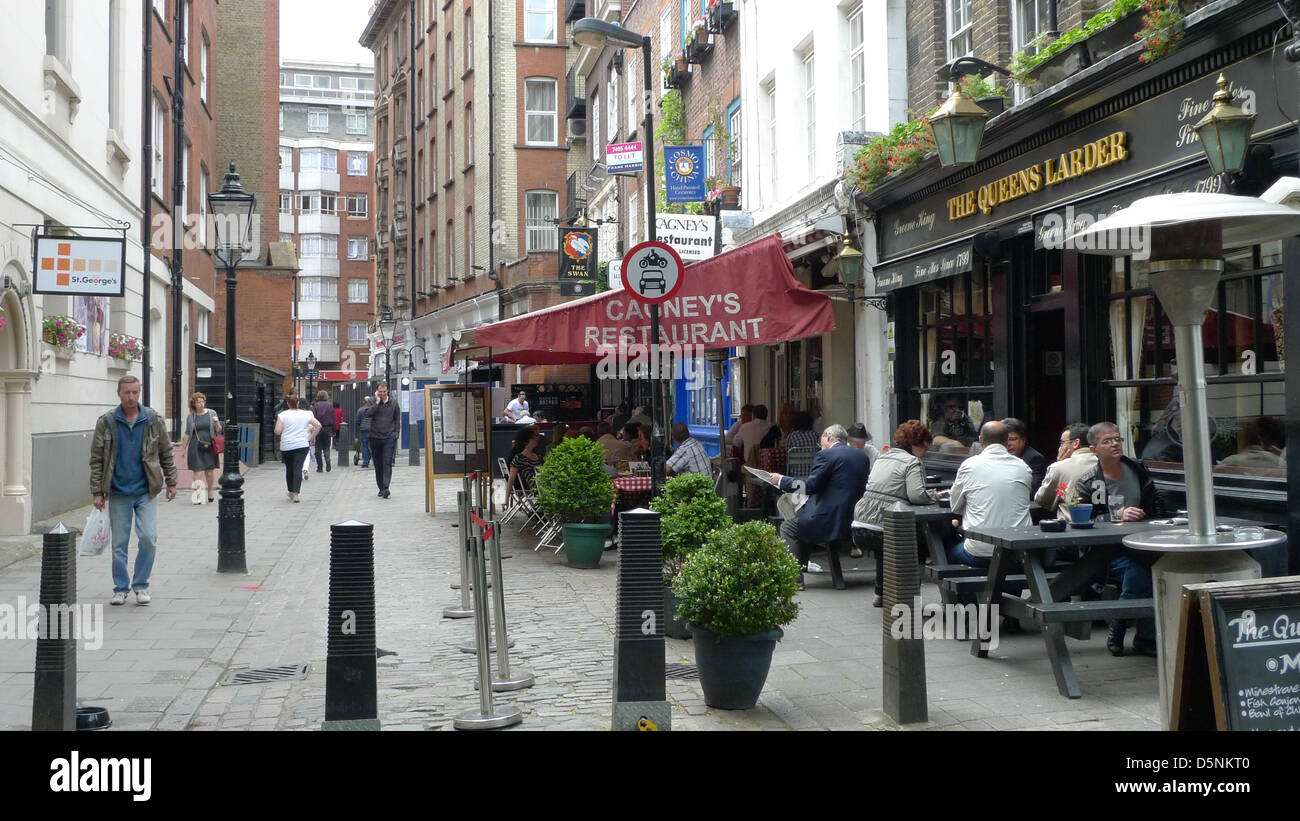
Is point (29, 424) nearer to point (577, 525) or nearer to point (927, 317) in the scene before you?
point (577, 525)

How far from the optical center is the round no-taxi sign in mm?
10391

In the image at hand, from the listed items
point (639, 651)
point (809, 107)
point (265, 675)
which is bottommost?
point (265, 675)

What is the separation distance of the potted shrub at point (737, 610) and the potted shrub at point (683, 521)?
57.1 inches

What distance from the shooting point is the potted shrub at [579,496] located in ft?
38.5

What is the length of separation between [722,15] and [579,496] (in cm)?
1110

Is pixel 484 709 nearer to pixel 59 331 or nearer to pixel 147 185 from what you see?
pixel 59 331

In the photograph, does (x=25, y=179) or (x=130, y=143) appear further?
(x=130, y=143)

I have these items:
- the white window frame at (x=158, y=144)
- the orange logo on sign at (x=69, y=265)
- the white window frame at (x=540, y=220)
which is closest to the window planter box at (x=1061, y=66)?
the orange logo on sign at (x=69, y=265)

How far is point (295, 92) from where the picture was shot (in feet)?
313

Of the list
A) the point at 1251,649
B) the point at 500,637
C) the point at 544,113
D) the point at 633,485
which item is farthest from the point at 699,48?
the point at 544,113

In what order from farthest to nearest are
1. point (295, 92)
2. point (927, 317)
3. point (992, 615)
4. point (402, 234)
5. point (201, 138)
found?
point (295, 92), point (402, 234), point (201, 138), point (927, 317), point (992, 615)

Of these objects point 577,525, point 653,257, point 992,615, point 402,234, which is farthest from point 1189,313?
point 402,234

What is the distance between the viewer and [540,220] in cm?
4000

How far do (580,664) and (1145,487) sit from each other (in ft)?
12.4
